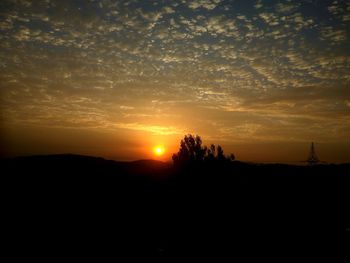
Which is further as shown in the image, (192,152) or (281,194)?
(281,194)

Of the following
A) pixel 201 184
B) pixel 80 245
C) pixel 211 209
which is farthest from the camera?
pixel 201 184

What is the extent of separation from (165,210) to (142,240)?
26.1ft

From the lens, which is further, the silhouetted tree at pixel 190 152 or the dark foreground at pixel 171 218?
the silhouetted tree at pixel 190 152

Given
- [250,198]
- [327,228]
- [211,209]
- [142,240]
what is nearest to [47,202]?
[142,240]

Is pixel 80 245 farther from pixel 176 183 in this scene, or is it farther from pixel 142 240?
pixel 176 183

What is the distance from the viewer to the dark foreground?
17.1 metres

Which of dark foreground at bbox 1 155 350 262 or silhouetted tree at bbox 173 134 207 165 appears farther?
silhouetted tree at bbox 173 134 207 165

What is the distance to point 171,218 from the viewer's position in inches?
973

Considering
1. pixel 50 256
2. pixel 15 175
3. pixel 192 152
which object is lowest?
pixel 50 256

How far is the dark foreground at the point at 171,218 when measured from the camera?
17141 mm

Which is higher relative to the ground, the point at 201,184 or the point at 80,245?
the point at 201,184

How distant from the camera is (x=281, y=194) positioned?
37.9 meters

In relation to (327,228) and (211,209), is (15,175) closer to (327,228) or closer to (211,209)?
(211,209)

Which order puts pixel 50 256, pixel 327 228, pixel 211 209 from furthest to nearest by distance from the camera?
pixel 211 209 < pixel 327 228 < pixel 50 256
